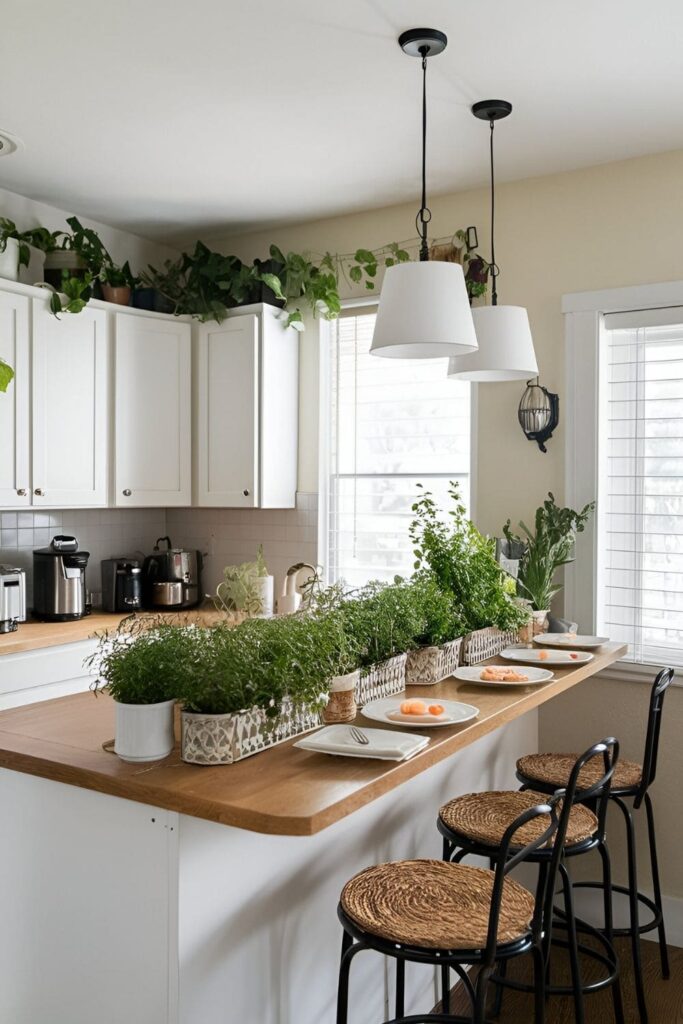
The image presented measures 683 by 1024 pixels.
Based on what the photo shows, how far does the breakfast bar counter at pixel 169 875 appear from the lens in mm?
1652

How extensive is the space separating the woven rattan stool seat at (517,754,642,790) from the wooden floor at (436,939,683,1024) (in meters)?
0.71

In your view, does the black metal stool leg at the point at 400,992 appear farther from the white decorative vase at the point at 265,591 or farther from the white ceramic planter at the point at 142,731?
the white decorative vase at the point at 265,591

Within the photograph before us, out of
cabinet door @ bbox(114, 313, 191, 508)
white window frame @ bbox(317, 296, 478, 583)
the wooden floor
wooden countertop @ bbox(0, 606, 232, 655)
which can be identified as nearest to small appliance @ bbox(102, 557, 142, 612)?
wooden countertop @ bbox(0, 606, 232, 655)

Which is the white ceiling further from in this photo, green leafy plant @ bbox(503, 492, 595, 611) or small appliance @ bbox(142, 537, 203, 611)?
small appliance @ bbox(142, 537, 203, 611)

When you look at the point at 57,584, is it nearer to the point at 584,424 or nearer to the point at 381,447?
the point at 381,447

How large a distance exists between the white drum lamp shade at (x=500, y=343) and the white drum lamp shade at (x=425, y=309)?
1.27ft

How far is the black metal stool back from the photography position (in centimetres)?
277

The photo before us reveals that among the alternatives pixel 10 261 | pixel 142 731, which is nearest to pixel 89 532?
pixel 10 261

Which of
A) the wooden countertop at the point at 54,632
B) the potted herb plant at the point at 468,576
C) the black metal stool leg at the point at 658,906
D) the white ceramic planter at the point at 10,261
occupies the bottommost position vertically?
the black metal stool leg at the point at 658,906

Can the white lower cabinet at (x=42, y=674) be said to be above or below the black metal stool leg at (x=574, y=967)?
above

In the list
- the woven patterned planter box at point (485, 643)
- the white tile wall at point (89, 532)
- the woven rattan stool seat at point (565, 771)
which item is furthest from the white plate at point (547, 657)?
the white tile wall at point (89, 532)

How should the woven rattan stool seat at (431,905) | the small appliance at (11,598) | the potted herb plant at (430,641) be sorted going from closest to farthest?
the woven rattan stool seat at (431,905)
the potted herb plant at (430,641)
the small appliance at (11,598)

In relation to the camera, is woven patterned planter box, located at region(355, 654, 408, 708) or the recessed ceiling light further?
the recessed ceiling light

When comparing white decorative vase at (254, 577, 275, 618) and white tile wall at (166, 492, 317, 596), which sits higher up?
white tile wall at (166, 492, 317, 596)
